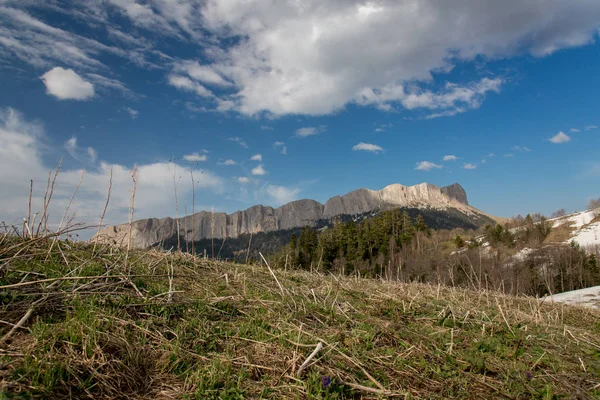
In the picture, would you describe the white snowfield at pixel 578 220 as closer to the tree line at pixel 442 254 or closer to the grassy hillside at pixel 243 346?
the tree line at pixel 442 254

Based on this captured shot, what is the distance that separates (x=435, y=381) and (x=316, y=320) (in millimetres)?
1395

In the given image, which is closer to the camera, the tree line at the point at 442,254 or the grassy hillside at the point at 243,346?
the grassy hillside at the point at 243,346

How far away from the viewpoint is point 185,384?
8.14ft

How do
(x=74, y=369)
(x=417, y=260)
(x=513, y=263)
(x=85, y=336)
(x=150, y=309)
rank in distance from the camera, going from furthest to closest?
(x=417, y=260) < (x=513, y=263) < (x=150, y=309) < (x=85, y=336) < (x=74, y=369)

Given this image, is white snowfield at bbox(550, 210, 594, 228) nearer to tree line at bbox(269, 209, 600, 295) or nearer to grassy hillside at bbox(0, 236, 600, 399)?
tree line at bbox(269, 209, 600, 295)

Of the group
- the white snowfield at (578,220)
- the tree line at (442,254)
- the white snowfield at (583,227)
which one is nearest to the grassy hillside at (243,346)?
the tree line at (442,254)

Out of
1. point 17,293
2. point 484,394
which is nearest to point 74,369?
point 17,293

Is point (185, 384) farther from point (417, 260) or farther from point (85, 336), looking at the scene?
point (417, 260)

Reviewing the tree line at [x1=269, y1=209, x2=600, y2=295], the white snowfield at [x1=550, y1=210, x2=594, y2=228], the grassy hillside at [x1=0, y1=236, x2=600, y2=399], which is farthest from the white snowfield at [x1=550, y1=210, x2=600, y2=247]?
the grassy hillside at [x1=0, y1=236, x2=600, y2=399]

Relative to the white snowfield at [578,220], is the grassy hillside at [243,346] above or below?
below

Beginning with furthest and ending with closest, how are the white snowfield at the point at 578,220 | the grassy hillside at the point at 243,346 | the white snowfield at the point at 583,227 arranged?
the white snowfield at the point at 578,220 → the white snowfield at the point at 583,227 → the grassy hillside at the point at 243,346

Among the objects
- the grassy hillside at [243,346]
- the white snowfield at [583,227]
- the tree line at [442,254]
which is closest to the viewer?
the grassy hillside at [243,346]

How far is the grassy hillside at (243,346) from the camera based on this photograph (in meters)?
2.44

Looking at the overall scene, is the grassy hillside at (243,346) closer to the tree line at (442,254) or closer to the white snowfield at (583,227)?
the tree line at (442,254)
